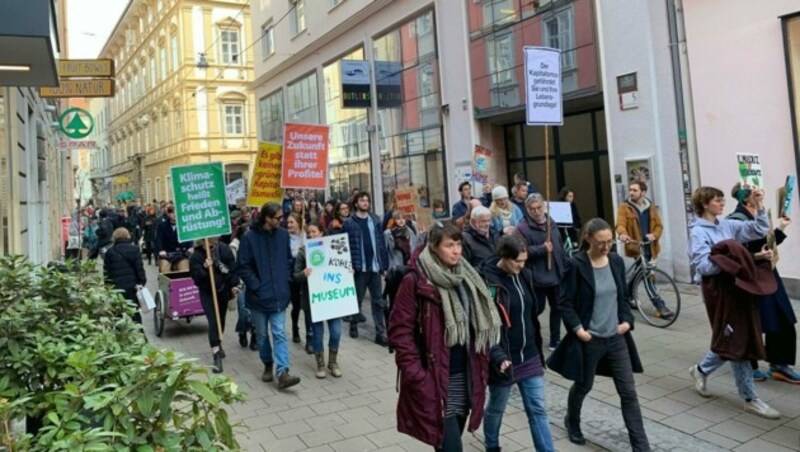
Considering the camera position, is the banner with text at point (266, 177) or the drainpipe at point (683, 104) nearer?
the banner with text at point (266, 177)

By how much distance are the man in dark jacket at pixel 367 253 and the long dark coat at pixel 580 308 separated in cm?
370

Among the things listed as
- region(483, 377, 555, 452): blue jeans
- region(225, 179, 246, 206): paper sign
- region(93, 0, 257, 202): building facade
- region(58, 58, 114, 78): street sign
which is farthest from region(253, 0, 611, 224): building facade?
region(93, 0, 257, 202): building facade

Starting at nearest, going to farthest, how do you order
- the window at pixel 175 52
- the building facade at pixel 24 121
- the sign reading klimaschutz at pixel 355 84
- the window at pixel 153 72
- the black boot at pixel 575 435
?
the building facade at pixel 24 121, the black boot at pixel 575 435, the sign reading klimaschutz at pixel 355 84, the window at pixel 175 52, the window at pixel 153 72

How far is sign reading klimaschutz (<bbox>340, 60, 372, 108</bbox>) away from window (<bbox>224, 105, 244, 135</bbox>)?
22.9 metres

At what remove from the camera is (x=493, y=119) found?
47.8 feet

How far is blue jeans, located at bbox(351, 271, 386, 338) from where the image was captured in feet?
26.1

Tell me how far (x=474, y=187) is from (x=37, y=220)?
847 centimetres

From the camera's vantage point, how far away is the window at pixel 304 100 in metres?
24.1

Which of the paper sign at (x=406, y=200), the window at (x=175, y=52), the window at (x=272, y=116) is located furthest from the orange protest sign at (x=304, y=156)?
the window at (x=175, y=52)

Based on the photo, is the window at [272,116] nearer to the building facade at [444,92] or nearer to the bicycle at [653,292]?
the building facade at [444,92]

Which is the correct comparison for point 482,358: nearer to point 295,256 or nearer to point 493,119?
point 295,256

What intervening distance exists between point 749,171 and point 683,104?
4973mm

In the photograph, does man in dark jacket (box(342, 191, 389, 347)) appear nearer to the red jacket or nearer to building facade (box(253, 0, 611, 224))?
the red jacket

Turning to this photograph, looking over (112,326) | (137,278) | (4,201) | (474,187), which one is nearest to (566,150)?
(474,187)
